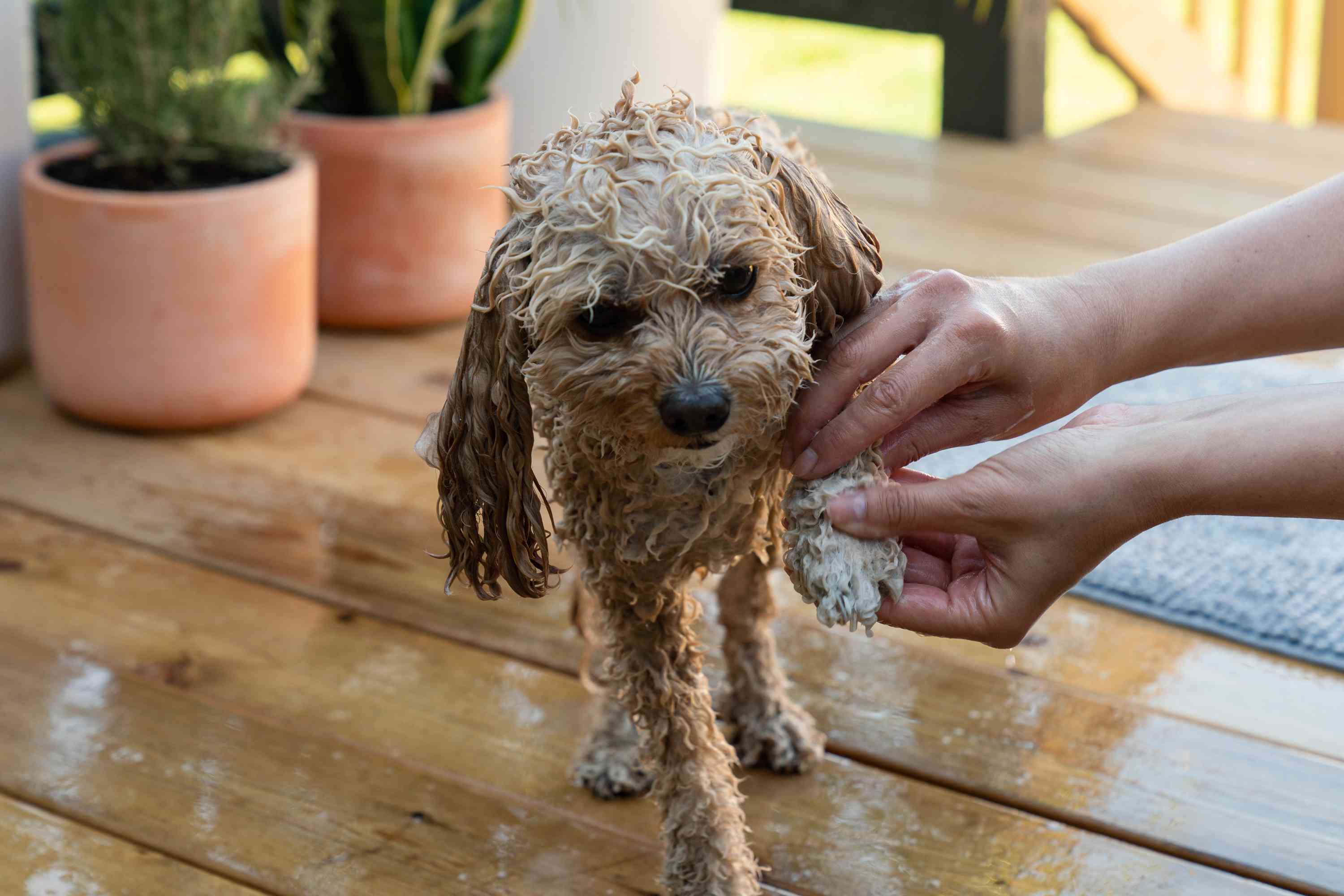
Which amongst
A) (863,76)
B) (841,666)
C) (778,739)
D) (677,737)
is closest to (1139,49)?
(863,76)

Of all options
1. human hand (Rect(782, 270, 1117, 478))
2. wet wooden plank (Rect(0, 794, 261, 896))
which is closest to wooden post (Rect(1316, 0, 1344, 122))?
human hand (Rect(782, 270, 1117, 478))

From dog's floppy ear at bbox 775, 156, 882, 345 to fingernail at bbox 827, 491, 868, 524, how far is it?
0.16 metres

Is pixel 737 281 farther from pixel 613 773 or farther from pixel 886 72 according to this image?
pixel 886 72

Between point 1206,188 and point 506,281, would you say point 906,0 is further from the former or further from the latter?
point 506,281

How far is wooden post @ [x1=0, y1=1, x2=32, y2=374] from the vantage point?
2637 mm

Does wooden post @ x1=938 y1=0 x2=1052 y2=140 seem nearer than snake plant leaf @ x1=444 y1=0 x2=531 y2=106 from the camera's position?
No

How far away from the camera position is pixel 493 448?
51.4 inches

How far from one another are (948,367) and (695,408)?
12.1 inches

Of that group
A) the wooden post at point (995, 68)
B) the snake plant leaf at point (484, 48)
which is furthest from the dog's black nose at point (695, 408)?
the wooden post at point (995, 68)

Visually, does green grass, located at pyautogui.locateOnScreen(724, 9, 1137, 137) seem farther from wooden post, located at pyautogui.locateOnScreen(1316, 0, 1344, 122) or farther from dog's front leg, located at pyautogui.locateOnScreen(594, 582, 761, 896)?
dog's front leg, located at pyautogui.locateOnScreen(594, 582, 761, 896)

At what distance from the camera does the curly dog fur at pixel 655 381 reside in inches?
45.3

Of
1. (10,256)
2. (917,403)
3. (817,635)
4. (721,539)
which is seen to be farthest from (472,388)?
(10,256)

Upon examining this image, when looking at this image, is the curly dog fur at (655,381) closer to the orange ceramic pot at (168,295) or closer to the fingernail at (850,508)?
the fingernail at (850,508)

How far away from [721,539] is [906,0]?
10.2 feet
